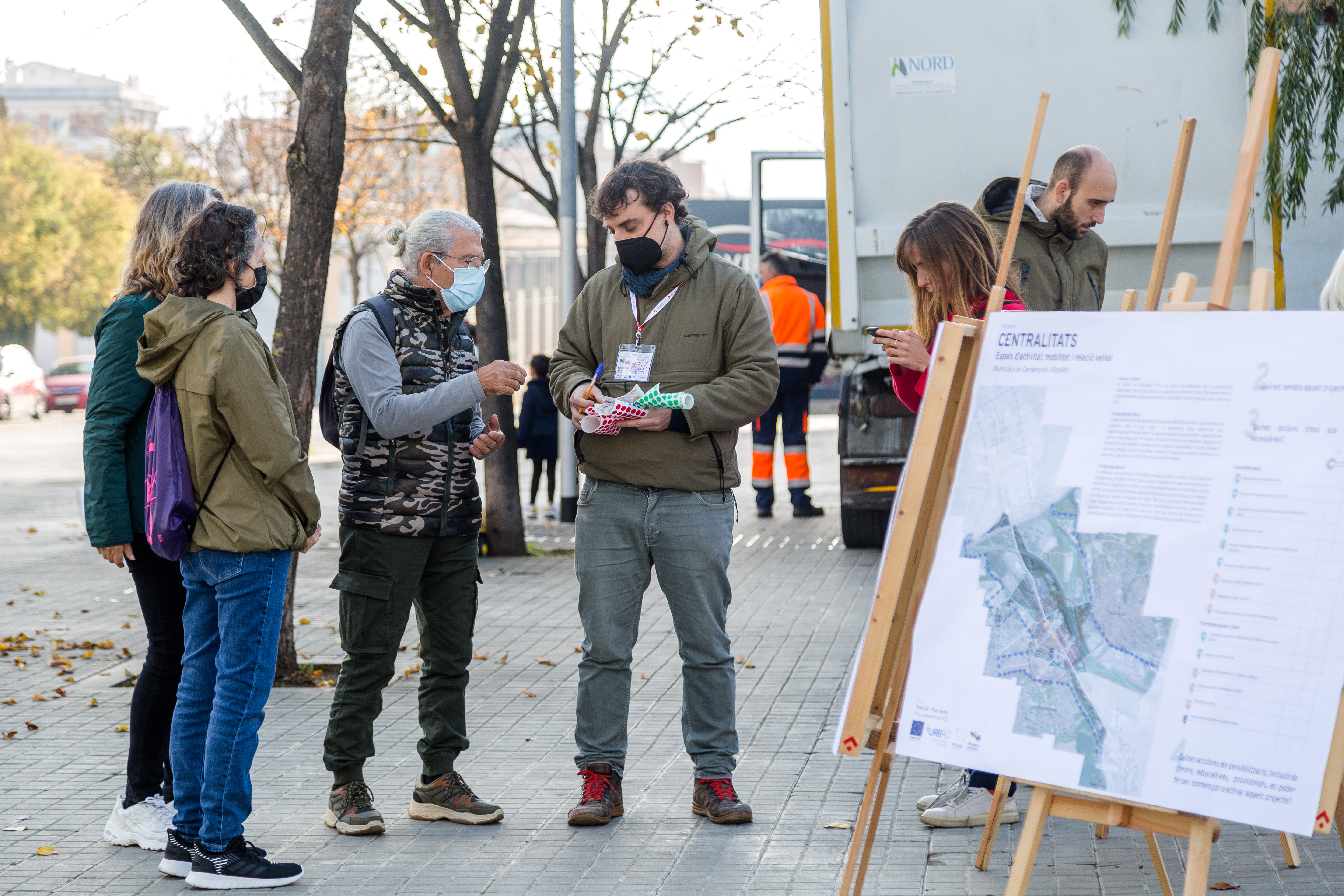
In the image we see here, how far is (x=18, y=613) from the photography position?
9227mm

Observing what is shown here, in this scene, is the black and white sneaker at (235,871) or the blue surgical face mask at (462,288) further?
the blue surgical face mask at (462,288)

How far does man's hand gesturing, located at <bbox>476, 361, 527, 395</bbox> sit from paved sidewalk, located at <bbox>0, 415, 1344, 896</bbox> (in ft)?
4.65

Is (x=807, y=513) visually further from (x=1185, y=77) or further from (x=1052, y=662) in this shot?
(x=1052, y=662)

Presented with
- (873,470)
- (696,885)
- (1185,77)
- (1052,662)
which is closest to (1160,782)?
(1052,662)

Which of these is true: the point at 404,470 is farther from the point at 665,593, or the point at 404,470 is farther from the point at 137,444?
the point at 665,593

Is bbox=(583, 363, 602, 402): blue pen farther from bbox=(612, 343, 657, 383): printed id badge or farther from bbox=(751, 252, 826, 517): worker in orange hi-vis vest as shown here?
bbox=(751, 252, 826, 517): worker in orange hi-vis vest

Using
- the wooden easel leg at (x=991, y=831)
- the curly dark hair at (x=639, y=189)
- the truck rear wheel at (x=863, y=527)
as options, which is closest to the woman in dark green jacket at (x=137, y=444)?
the curly dark hair at (x=639, y=189)

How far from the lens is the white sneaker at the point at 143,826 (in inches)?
177

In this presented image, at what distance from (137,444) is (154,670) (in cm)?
71

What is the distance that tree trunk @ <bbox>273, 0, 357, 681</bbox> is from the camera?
6.56 metres

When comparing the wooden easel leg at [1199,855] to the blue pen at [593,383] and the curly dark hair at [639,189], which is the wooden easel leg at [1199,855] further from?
the curly dark hair at [639,189]

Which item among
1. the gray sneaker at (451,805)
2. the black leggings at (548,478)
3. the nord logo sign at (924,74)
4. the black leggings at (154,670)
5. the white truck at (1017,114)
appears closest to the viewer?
the black leggings at (154,670)

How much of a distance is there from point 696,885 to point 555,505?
1075 cm

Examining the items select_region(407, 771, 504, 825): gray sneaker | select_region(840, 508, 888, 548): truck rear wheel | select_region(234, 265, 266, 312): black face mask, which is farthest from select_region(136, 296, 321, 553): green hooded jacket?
select_region(840, 508, 888, 548): truck rear wheel
